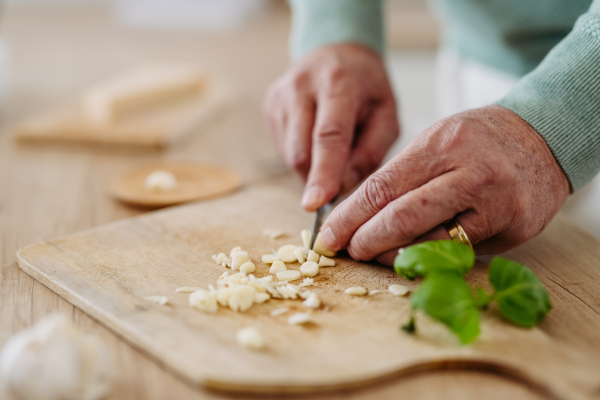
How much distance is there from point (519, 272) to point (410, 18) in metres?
3.14

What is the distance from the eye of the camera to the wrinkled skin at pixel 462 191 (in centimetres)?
77

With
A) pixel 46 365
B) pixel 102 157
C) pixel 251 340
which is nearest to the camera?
pixel 46 365

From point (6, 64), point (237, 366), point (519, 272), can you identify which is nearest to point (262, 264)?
point (237, 366)

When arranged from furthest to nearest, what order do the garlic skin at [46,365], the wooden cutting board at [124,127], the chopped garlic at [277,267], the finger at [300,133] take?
the wooden cutting board at [124,127]
the finger at [300,133]
the chopped garlic at [277,267]
the garlic skin at [46,365]

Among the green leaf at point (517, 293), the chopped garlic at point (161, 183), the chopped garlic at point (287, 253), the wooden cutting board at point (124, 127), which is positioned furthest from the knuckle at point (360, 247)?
the wooden cutting board at point (124, 127)

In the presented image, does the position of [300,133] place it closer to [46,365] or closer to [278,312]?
[278,312]

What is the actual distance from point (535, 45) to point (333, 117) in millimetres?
611

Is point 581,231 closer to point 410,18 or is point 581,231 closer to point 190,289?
point 190,289

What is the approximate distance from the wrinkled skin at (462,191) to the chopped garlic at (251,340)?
248 millimetres

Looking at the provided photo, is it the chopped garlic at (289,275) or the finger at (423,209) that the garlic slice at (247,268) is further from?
the finger at (423,209)

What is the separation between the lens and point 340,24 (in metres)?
1.35

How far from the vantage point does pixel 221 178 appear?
1330 millimetres

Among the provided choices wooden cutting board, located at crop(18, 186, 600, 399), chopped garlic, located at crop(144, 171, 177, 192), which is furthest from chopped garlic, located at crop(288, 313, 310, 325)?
chopped garlic, located at crop(144, 171, 177, 192)

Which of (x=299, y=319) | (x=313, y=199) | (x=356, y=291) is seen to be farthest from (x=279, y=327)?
(x=313, y=199)
